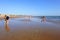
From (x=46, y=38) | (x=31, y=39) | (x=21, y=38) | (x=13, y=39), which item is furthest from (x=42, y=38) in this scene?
(x=13, y=39)

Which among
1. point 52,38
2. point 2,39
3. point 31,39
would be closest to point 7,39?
point 2,39

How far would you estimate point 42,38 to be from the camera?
6941 millimetres

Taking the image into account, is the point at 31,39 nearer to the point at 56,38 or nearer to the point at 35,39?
the point at 35,39

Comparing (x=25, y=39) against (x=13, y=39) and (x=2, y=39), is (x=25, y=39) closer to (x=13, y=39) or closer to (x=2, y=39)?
(x=13, y=39)

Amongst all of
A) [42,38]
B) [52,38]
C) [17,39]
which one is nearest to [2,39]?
[17,39]

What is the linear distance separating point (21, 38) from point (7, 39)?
0.79 meters

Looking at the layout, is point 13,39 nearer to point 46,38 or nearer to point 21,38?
point 21,38

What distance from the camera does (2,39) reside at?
6562mm

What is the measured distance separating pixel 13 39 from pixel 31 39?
100 centimetres

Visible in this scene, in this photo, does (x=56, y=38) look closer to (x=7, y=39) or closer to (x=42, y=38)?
(x=42, y=38)

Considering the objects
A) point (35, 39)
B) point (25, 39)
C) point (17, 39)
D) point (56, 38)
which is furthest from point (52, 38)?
point (17, 39)

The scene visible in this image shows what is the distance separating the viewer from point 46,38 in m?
6.97

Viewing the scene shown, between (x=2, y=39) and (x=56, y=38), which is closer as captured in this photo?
(x=2, y=39)

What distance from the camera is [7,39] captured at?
21.7 feet
